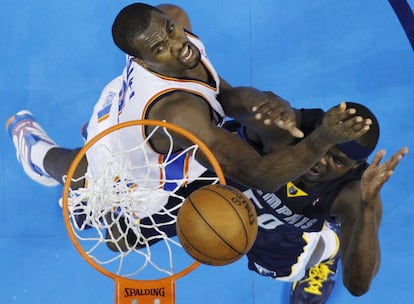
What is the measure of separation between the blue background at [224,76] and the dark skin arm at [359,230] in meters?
1.08

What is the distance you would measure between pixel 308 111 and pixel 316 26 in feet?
4.90

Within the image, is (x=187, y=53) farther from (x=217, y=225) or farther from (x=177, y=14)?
(x=217, y=225)

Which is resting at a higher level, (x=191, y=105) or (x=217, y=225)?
(x=191, y=105)

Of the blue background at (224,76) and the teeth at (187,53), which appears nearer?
the teeth at (187,53)

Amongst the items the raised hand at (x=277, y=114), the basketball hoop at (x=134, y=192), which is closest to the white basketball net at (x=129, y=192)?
the basketball hoop at (x=134, y=192)

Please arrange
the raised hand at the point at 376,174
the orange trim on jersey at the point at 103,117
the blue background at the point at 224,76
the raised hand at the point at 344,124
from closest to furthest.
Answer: the raised hand at the point at 344,124 < the raised hand at the point at 376,174 < the orange trim on jersey at the point at 103,117 < the blue background at the point at 224,76

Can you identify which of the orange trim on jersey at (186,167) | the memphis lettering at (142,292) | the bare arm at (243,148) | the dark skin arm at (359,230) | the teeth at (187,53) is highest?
the teeth at (187,53)

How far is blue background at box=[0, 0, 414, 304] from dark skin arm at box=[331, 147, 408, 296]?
108 centimetres

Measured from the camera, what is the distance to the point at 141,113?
2.31m

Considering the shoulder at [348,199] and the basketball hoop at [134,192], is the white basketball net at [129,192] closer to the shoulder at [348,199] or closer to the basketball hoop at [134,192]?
the basketball hoop at [134,192]

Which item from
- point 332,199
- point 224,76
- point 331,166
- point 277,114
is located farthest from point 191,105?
point 224,76

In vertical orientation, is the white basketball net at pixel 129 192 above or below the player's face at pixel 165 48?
below

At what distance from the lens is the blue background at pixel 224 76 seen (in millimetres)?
3439

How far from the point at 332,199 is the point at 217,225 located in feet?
2.11
